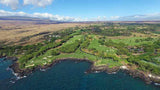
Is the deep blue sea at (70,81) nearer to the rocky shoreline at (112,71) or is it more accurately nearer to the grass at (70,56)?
the rocky shoreline at (112,71)

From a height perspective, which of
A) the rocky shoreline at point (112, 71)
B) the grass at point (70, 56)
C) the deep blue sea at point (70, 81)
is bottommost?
the deep blue sea at point (70, 81)

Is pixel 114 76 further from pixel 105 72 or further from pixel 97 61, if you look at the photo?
pixel 97 61

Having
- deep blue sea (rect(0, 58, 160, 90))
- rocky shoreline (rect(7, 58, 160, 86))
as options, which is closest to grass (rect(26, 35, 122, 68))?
rocky shoreline (rect(7, 58, 160, 86))

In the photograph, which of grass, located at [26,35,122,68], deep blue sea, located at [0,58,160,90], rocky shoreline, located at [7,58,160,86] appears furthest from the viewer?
grass, located at [26,35,122,68]

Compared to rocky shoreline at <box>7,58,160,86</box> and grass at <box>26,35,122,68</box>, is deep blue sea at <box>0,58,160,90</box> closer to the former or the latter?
rocky shoreline at <box>7,58,160,86</box>

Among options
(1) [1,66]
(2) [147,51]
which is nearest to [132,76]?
(2) [147,51]

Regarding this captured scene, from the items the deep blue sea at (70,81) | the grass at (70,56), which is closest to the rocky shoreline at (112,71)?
the deep blue sea at (70,81)

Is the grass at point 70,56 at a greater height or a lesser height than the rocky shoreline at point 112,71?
greater

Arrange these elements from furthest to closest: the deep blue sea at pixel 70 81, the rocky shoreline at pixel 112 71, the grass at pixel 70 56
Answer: the grass at pixel 70 56
the rocky shoreline at pixel 112 71
the deep blue sea at pixel 70 81
